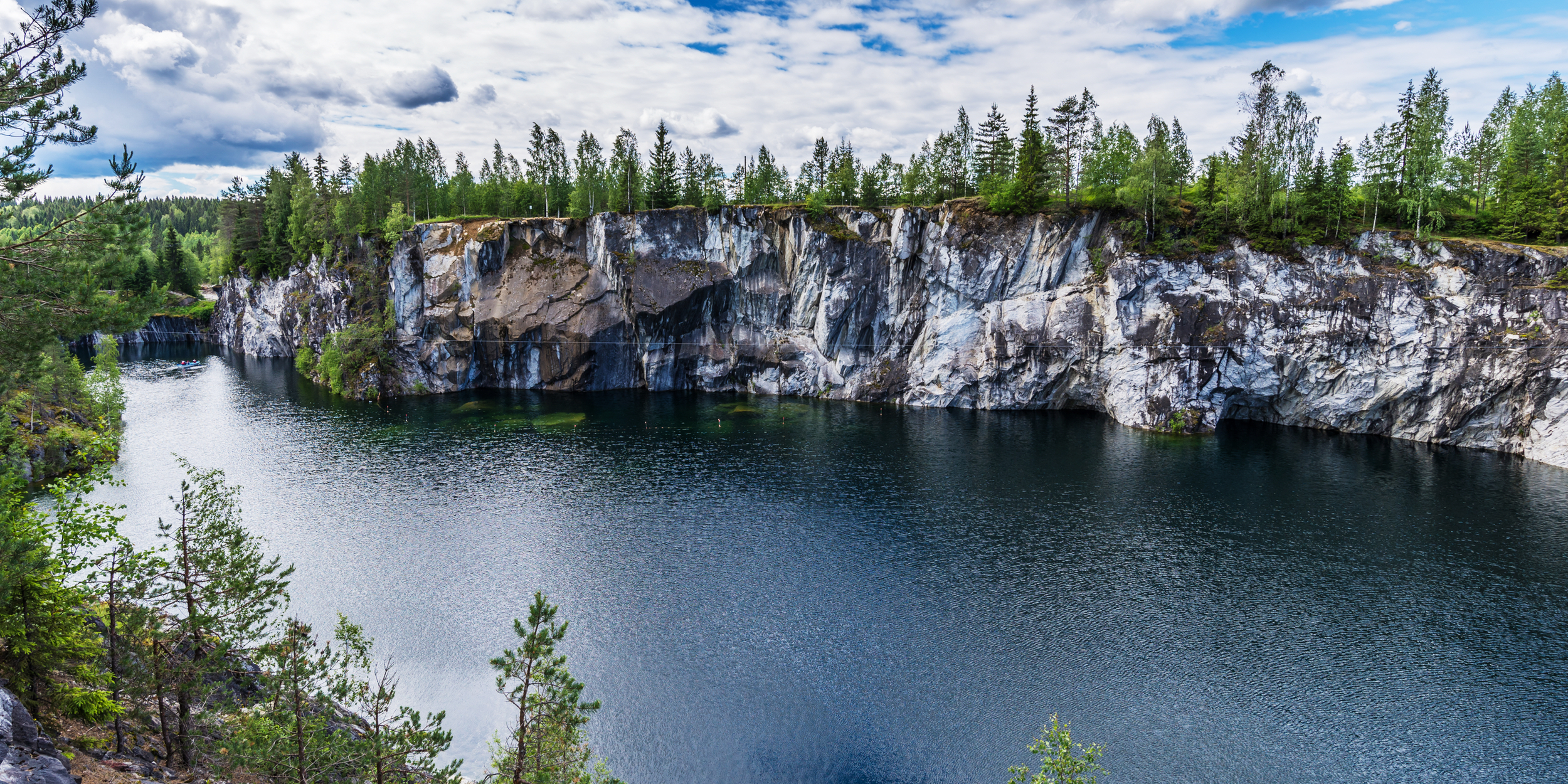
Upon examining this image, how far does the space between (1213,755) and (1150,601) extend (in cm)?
1085

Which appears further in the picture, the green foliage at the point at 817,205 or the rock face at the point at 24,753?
the green foliage at the point at 817,205

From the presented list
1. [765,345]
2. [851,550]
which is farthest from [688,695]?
[765,345]

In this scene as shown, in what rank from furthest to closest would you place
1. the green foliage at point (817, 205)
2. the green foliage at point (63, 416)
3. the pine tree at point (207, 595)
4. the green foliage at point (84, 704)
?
the green foliage at point (817, 205) → the green foliage at point (63, 416) → the pine tree at point (207, 595) → the green foliage at point (84, 704)

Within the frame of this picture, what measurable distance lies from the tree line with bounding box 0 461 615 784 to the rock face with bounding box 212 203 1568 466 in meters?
66.3

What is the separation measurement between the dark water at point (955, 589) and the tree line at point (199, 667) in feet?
27.0

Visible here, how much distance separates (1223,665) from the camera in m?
28.2

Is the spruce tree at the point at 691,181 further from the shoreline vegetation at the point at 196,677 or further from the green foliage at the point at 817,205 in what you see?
the shoreline vegetation at the point at 196,677

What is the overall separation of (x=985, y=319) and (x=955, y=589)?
153 ft

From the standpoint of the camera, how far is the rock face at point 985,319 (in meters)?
58.2

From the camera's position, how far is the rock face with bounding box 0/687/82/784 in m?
11.9

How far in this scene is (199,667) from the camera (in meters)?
16.0

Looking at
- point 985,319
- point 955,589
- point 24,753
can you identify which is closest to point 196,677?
point 24,753

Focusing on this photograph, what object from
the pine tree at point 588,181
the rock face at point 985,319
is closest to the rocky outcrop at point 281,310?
the rock face at point 985,319

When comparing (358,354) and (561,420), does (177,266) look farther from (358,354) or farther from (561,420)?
(561,420)
